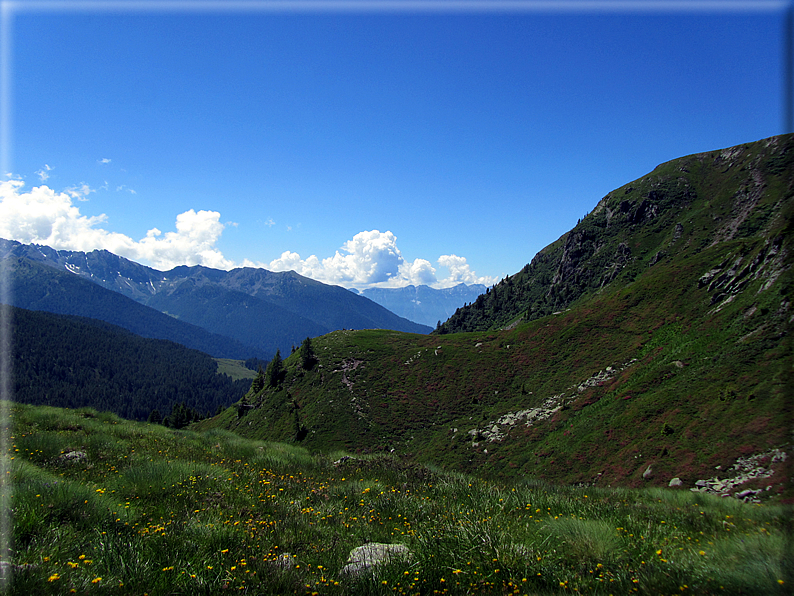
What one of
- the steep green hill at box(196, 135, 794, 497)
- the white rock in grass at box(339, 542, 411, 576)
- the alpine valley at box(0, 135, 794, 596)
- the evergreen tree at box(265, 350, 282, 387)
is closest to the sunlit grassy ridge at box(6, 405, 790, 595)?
the alpine valley at box(0, 135, 794, 596)

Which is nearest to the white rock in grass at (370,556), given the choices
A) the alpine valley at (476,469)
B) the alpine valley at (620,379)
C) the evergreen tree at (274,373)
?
the alpine valley at (476,469)

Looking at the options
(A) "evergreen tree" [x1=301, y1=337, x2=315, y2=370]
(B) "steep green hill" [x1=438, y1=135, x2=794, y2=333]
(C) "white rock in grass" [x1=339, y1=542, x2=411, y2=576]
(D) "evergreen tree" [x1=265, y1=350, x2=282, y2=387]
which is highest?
(B) "steep green hill" [x1=438, y1=135, x2=794, y2=333]

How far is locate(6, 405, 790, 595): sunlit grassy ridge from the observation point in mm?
4590

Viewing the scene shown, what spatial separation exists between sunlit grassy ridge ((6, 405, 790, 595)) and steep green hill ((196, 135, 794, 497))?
11.8 metres

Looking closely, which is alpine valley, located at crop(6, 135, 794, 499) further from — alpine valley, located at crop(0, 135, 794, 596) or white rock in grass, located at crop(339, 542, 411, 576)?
white rock in grass, located at crop(339, 542, 411, 576)

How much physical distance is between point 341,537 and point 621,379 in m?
49.9

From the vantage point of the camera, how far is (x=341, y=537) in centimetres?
656

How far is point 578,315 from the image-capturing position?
70188 mm

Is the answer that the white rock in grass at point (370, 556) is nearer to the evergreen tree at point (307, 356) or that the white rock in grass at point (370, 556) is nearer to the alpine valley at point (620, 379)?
the alpine valley at point (620, 379)

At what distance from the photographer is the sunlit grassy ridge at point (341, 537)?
15.1 ft

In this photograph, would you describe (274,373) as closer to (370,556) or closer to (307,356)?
(307,356)

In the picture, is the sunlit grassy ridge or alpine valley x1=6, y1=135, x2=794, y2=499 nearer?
the sunlit grassy ridge

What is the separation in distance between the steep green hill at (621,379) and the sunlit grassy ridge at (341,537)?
38.8 feet

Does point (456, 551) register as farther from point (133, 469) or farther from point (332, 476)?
point (133, 469)
